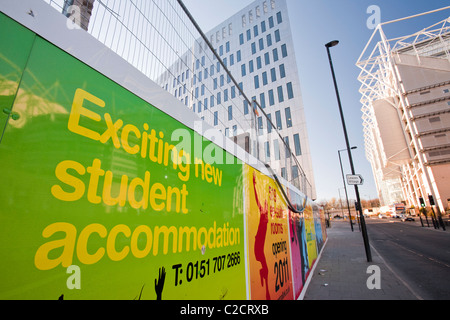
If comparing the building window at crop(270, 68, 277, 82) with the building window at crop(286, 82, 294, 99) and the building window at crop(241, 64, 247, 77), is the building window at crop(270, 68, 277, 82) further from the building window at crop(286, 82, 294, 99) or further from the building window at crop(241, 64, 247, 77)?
the building window at crop(241, 64, 247, 77)

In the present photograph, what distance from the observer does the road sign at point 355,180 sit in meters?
8.55

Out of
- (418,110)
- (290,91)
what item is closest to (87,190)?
(290,91)

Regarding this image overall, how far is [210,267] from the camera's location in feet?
6.24

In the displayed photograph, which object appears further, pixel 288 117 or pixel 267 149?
pixel 288 117

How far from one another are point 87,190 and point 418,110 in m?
47.8

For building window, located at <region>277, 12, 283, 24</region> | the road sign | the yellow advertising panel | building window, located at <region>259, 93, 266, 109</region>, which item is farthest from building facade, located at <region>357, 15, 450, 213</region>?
the yellow advertising panel

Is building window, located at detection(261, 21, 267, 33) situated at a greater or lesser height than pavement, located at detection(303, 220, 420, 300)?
greater

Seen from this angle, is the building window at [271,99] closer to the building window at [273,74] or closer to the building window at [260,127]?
the building window at [273,74]

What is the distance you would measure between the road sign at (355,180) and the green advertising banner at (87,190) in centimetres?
864

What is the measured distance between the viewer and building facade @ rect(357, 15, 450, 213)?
106 ft

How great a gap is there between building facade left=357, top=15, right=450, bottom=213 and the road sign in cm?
3353

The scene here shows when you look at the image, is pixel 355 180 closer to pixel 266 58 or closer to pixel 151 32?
pixel 151 32

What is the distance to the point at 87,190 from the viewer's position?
1076 mm
